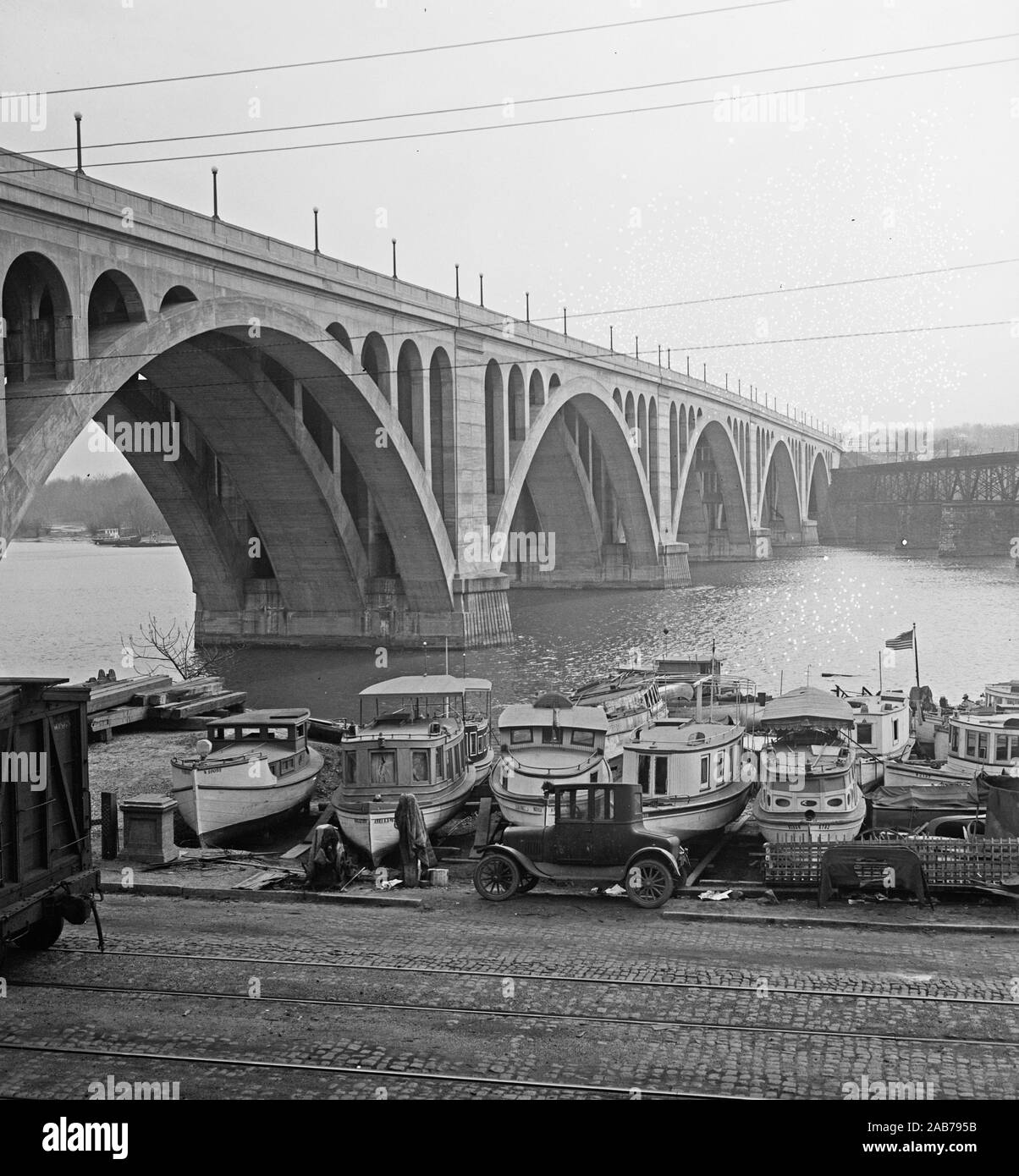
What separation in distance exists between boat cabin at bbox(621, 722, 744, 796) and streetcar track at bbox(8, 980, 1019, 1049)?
9975 mm

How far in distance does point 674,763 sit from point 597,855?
554 centimetres

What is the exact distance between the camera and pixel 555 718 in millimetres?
23219

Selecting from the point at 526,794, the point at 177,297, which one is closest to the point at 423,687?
the point at 526,794

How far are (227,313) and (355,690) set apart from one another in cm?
1429

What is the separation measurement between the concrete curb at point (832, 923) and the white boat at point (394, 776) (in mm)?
6440

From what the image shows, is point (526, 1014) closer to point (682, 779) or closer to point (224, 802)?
point (682, 779)

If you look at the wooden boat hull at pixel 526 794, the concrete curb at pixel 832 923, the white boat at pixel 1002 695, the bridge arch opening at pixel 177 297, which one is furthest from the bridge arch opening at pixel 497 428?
the concrete curb at pixel 832 923

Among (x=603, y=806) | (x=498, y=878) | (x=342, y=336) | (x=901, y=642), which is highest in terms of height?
Answer: (x=342, y=336)

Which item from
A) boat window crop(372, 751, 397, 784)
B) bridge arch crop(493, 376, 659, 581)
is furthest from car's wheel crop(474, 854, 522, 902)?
bridge arch crop(493, 376, 659, 581)

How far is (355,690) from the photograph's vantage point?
1791 inches

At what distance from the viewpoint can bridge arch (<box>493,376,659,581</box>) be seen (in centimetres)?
8244

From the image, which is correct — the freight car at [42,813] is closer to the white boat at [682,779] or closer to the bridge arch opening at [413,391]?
the white boat at [682,779]

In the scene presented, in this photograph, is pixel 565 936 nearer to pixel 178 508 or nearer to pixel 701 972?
pixel 701 972

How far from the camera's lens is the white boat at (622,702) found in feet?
88.8
